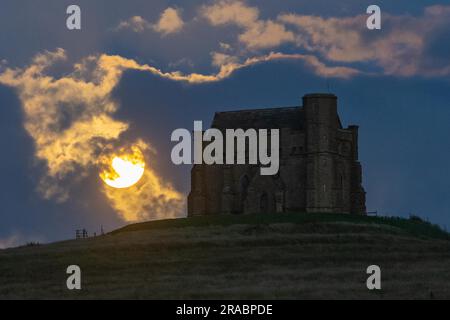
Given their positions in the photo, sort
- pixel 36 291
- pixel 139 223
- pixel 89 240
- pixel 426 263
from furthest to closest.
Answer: pixel 139 223
pixel 89 240
pixel 426 263
pixel 36 291

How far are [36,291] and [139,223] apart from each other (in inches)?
1416

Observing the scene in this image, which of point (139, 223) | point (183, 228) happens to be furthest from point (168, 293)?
point (139, 223)

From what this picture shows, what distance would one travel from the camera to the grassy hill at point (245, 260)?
153ft

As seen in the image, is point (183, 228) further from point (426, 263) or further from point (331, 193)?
point (426, 263)

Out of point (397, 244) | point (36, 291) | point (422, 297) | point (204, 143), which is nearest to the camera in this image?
point (422, 297)

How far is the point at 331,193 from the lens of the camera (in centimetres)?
8525

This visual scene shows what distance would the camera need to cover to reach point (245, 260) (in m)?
60.6

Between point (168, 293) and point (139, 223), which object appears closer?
point (168, 293)

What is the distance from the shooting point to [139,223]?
84750 millimetres

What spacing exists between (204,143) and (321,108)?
1150 cm

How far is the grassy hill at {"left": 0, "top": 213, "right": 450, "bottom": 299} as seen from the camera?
46594mm

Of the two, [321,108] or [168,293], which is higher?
[321,108]

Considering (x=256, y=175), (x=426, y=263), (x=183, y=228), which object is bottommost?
(x=426, y=263)
